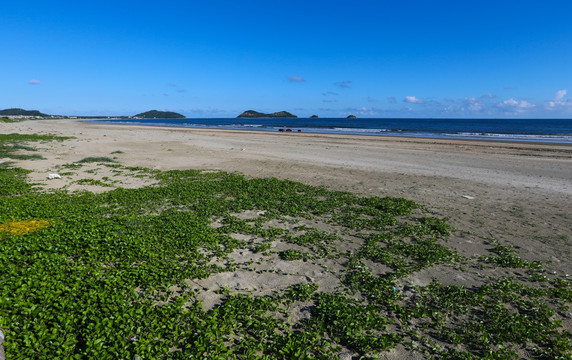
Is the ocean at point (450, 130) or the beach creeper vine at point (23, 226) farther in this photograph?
the ocean at point (450, 130)

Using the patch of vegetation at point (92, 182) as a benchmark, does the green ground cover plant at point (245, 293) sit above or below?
below

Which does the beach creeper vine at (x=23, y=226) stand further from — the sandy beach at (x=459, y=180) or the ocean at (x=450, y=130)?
the ocean at (x=450, y=130)

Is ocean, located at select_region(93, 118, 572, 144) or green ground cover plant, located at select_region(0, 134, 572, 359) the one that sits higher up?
ocean, located at select_region(93, 118, 572, 144)

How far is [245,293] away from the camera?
698 cm

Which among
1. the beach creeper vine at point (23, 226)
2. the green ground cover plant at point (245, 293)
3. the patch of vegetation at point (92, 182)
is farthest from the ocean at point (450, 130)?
the beach creeper vine at point (23, 226)

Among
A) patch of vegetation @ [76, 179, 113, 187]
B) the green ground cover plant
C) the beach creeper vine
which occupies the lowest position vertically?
the green ground cover plant

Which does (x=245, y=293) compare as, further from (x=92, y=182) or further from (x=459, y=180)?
(x=459, y=180)

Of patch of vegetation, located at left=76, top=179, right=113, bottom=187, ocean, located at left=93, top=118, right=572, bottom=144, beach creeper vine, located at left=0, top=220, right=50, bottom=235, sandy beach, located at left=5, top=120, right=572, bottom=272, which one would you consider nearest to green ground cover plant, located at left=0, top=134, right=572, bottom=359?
beach creeper vine, located at left=0, top=220, right=50, bottom=235

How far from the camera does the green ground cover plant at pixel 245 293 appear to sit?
5.23 m

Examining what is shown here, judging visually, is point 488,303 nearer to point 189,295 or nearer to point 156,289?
point 189,295

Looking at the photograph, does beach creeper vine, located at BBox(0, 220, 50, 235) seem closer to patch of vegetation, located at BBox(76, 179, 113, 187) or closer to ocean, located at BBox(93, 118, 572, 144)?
patch of vegetation, located at BBox(76, 179, 113, 187)

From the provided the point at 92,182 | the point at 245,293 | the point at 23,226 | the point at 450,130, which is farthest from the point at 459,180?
the point at 450,130

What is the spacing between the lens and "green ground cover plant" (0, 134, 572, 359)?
523 centimetres

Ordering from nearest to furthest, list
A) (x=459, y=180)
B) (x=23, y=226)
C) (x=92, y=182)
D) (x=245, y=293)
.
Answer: (x=245, y=293)
(x=23, y=226)
(x=92, y=182)
(x=459, y=180)
